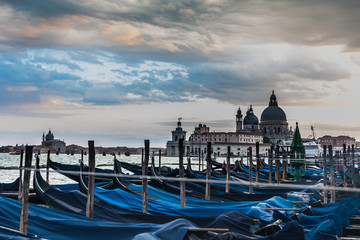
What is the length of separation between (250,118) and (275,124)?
273 inches

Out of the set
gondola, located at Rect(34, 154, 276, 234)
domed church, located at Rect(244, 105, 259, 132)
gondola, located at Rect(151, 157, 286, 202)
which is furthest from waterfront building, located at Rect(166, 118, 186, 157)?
gondola, located at Rect(34, 154, 276, 234)

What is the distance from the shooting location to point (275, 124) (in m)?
105

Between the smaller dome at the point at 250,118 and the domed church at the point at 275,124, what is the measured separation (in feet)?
11.9

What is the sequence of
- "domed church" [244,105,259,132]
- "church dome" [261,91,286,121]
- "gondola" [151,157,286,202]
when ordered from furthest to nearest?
"domed church" [244,105,259,132], "church dome" [261,91,286,121], "gondola" [151,157,286,202]

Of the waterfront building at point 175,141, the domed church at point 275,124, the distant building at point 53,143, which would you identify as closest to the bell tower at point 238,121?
the domed church at point 275,124

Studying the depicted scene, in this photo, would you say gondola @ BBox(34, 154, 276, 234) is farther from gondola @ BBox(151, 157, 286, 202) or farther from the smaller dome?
the smaller dome

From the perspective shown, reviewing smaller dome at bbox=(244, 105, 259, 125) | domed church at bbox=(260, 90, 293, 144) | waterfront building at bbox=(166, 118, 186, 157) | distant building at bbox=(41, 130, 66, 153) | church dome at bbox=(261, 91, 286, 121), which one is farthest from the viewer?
distant building at bbox=(41, 130, 66, 153)

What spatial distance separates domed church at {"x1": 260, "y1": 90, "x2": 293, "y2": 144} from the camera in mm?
103938

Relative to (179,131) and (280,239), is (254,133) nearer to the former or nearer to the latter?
(179,131)

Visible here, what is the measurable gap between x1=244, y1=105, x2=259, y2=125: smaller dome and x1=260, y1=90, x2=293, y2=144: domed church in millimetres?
3629

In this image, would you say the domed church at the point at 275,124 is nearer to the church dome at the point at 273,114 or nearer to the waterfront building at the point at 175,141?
the church dome at the point at 273,114

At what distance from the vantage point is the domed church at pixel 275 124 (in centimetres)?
10394

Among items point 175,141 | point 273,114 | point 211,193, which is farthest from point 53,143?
point 211,193

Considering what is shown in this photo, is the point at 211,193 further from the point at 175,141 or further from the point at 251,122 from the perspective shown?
the point at 251,122
